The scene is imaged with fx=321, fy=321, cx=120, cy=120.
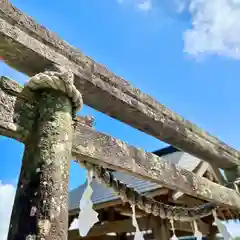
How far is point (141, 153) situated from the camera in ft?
7.23

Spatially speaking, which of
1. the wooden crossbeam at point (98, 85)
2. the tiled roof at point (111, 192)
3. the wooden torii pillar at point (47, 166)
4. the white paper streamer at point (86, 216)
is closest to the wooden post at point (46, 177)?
the wooden torii pillar at point (47, 166)

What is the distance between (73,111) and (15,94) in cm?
30

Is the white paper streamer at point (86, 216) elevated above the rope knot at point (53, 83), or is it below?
below

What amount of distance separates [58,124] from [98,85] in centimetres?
74

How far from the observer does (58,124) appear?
1495 mm

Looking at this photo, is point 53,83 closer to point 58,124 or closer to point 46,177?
point 58,124

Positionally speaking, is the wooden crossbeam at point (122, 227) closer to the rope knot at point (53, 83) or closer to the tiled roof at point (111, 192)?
the tiled roof at point (111, 192)

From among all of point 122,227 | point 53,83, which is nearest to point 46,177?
point 53,83

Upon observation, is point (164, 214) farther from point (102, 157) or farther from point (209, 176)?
point (209, 176)

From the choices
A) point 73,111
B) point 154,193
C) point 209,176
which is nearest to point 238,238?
point 209,176

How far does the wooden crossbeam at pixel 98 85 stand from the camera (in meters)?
1.77

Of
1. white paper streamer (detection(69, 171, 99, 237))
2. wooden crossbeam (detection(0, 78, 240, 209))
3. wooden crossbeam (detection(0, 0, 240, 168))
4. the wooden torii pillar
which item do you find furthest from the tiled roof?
the wooden torii pillar

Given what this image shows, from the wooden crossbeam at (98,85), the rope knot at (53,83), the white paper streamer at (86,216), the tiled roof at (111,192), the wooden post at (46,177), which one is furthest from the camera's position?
the tiled roof at (111,192)

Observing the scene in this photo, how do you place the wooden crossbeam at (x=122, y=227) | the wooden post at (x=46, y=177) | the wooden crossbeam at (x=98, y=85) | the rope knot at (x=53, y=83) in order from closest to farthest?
the wooden post at (x=46, y=177) < the rope knot at (x=53, y=83) < the wooden crossbeam at (x=98, y=85) < the wooden crossbeam at (x=122, y=227)
